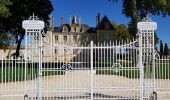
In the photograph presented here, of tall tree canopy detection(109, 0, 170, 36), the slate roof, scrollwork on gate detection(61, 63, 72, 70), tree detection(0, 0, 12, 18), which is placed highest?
the slate roof

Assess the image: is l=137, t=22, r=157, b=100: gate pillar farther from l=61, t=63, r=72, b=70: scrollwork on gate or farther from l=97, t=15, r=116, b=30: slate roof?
l=97, t=15, r=116, b=30: slate roof

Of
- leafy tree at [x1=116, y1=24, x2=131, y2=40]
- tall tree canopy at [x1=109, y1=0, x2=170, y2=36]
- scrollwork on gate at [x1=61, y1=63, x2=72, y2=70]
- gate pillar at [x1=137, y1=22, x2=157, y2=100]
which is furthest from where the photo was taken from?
leafy tree at [x1=116, y1=24, x2=131, y2=40]

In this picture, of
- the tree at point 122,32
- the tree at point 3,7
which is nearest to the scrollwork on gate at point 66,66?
the tree at point 3,7

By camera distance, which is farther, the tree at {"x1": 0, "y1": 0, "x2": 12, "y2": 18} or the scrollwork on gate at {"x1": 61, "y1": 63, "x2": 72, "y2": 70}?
the tree at {"x1": 0, "y1": 0, "x2": 12, "y2": 18}

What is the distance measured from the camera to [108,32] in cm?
8825

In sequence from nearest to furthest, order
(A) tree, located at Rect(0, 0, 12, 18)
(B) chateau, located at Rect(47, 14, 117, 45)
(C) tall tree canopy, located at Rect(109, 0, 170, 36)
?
(A) tree, located at Rect(0, 0, 12, 18) < (C) tall tree canopy, located at Rect(109, 0, 170, 36) < (B) chateau, located at Rect(47, 14, 117, 45)

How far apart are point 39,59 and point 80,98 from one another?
2.64 m

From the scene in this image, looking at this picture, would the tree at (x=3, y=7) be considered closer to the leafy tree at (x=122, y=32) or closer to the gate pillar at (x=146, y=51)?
the gate pillar at (x=146, y=51)

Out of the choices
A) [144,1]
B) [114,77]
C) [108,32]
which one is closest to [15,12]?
[144,1]

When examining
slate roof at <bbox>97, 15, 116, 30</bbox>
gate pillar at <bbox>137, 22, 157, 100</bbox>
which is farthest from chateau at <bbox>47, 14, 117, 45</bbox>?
gate pillar at <bbox>137, 22, 157, 100</bbox>

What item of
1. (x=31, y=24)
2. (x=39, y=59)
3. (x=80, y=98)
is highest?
(x=31, y=24)

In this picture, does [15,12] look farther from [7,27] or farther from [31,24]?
[31,24]

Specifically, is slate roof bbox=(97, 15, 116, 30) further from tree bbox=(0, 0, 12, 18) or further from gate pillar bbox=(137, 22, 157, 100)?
gate pillar bbox=(137, 22, 157, 100)

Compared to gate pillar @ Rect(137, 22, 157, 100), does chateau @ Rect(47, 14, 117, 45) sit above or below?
above
